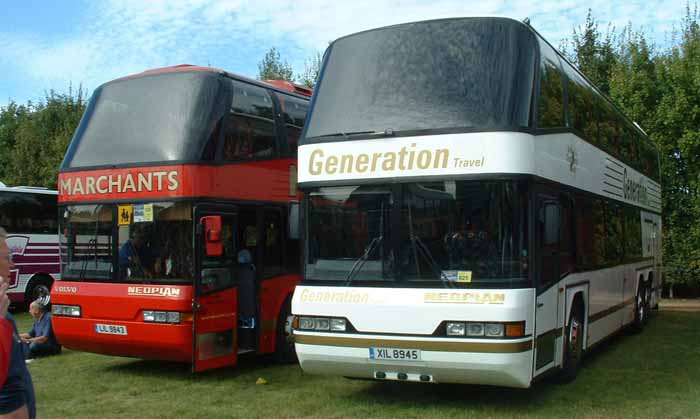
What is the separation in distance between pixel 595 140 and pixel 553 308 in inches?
141

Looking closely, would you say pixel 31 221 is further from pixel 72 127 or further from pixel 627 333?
pixel 72 127

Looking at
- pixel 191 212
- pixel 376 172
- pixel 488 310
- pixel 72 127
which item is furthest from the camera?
pixel 72 127

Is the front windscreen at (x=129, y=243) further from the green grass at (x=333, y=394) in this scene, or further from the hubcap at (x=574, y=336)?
the hubcap at (x=574, y=336)

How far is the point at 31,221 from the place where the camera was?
21.1 m

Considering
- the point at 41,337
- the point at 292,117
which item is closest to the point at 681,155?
the point at 292,117

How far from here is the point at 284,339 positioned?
11.9 metres

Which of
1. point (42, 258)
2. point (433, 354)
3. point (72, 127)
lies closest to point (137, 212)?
point (433, 354)

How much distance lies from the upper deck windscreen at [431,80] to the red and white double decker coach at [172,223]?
2.05 m

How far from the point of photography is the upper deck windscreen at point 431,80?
8.15 metres

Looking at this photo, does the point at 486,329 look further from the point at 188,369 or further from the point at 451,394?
the point at 188,369

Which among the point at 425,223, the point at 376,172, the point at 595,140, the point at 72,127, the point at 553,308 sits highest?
the point at 72,127

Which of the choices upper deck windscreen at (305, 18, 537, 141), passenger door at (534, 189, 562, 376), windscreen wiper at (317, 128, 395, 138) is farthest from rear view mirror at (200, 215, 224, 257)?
passenger door at (534, 189, 562, 376)

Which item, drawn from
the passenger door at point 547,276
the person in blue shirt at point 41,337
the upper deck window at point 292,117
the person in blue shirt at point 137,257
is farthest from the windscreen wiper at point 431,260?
the person in blue shirt at point 41,337

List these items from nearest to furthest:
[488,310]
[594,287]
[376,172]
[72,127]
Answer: [488,310] → [376,172] → [594,287] → [72,127]
